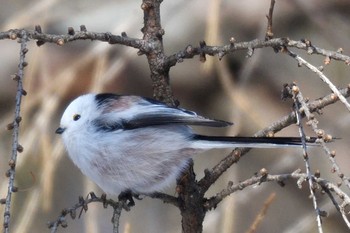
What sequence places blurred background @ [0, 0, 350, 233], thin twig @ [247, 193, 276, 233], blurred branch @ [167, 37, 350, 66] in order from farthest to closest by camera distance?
blurred background @ [0, 0, 350, 233] < thin twig @ [247, 193, 276, 233] < blurred branch @ [167, 37, 350, 66]

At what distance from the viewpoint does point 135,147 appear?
163cm

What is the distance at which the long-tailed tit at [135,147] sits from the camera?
161cm

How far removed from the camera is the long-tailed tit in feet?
5.27

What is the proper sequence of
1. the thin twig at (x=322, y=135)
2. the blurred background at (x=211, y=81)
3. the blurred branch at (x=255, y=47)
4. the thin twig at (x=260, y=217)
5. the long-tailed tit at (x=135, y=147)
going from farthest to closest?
the blurred background at (x=211, y=81)
the long-tailed tit at (x=135, y=147)
the thin twig at (x=260, y=217)
the blurred branch at (x=255, y=47)
the thin twig at (x=322, y=135)

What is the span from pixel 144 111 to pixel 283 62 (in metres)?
1.97

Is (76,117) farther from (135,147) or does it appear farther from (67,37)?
(67,37)

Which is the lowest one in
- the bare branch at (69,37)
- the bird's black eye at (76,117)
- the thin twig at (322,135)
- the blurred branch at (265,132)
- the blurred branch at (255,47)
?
the thin twig at (322,135)

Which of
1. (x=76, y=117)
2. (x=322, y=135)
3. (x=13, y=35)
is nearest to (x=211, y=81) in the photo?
(x=76, y=117)

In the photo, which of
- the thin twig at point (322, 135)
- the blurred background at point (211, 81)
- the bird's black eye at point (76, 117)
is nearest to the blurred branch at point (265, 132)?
the thin twig at point (322, 135)

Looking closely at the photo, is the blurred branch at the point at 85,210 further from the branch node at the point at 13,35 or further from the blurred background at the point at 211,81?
the blurred background at the point at 211,81

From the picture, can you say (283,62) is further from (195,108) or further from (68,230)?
(68,230)

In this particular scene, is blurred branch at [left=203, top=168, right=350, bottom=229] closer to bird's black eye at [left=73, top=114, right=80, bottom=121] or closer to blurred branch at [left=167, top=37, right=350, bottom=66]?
blurred branch at [left=167, top=37, right=350, bottom=66]

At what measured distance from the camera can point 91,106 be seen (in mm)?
1710

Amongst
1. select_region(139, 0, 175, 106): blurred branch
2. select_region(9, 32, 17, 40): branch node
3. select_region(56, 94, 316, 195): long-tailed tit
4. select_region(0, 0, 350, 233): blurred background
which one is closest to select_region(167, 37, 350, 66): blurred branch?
select_region(139, 0, 175, 106): blurred branch
